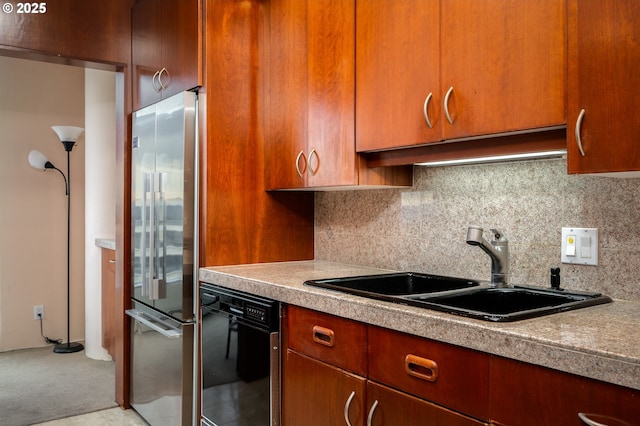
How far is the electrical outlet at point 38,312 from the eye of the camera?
4.49 metres

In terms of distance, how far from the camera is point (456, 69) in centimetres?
166

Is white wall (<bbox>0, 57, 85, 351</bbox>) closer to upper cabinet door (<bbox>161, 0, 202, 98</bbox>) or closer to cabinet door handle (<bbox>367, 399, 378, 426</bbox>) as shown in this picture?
upper cabinet door (<bbox>161, 0, 202, 98</bbox>)

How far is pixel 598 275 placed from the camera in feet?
5.35

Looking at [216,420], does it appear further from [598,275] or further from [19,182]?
[19,182]

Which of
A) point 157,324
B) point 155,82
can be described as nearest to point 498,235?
point 157,324

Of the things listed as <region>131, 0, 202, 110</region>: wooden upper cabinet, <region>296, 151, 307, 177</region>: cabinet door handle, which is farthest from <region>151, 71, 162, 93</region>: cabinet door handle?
<region>296, 151, 307, 177</region>: cabinet door handle

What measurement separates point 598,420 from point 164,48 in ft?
8.54

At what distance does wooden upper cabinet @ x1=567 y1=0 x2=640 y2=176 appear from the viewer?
3.99ft

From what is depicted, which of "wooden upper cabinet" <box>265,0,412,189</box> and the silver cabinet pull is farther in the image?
"wooden upper cabinet" <box>265,0,412,189</box>

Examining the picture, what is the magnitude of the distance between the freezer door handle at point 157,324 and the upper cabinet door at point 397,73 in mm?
1309

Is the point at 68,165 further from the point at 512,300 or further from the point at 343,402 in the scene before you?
the point at 512,300

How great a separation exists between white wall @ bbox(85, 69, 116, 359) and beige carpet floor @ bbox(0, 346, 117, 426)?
0.96 feet

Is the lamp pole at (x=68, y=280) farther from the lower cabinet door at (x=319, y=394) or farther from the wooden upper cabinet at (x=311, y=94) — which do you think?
the lower cabinet door at (x=319, y=394)

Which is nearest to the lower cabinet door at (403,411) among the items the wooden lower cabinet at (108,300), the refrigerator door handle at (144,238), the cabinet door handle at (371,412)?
the cabinet door handle at (371,412)
